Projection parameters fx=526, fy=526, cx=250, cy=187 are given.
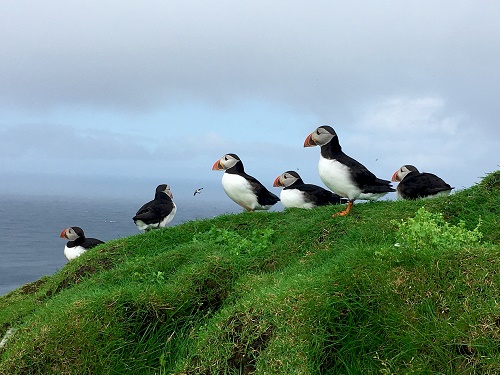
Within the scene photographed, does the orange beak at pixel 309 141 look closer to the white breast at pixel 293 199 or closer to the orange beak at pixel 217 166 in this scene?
the white breast at pixel 293 199

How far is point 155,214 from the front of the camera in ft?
46.8

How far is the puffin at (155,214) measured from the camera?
1419 centimetres

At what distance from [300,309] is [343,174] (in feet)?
17.0

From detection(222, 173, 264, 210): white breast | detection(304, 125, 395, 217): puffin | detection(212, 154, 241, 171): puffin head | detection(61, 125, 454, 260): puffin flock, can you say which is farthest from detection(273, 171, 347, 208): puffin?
detection(304, 125, 395, 217): puffin

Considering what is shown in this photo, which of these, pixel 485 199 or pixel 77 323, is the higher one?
pixel 485 199

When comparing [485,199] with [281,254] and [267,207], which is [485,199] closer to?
[281,254]

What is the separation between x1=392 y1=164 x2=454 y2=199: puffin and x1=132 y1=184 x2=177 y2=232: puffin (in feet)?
20.7

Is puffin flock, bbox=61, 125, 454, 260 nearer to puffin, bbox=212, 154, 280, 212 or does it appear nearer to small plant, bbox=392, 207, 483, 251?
puffin, bbox=212, 154, 280, 212

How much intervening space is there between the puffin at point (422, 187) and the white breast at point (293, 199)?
238 centimetres

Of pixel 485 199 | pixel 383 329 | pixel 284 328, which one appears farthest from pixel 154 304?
pixel 485 199

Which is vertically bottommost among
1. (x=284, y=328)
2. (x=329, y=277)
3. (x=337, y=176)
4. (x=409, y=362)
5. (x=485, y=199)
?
(x=409, y=362)

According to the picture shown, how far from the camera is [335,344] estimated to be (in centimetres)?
620

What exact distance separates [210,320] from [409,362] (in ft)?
9.23

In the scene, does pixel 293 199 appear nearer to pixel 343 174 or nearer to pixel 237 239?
pixel 343 174
